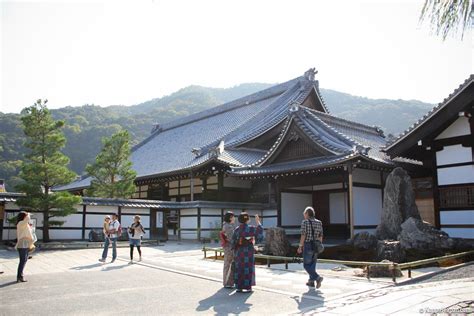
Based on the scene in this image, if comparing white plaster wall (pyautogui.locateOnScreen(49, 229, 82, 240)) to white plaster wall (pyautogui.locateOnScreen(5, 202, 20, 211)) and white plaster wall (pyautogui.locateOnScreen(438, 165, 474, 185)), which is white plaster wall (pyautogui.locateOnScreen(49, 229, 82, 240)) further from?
white plaster wall (pyautogui.locateOnScreen(438, 165, 474, 185))

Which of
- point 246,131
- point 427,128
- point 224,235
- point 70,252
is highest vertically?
point 246,131

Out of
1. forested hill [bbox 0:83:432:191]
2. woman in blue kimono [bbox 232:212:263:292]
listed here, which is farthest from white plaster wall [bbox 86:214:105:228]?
forested hill [bbox 0:83:432:191]

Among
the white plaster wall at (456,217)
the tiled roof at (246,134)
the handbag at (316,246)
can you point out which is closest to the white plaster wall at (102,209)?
the tiled roof at (246,134)

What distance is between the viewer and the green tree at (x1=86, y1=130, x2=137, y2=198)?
21.0m

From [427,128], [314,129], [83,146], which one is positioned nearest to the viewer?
[427,128]

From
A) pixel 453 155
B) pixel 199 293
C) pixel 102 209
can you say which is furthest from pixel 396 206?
pixel 102 209

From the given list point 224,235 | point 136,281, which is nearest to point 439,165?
point 224,235

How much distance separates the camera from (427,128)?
15.0 meters

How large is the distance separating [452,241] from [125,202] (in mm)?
14689

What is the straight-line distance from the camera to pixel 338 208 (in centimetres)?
2028

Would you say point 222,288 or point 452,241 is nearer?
point 222,288

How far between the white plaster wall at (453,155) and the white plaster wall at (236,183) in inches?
450

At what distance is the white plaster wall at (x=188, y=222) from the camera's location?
21059 mm

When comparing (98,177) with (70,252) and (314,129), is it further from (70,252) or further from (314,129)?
(314,129)
